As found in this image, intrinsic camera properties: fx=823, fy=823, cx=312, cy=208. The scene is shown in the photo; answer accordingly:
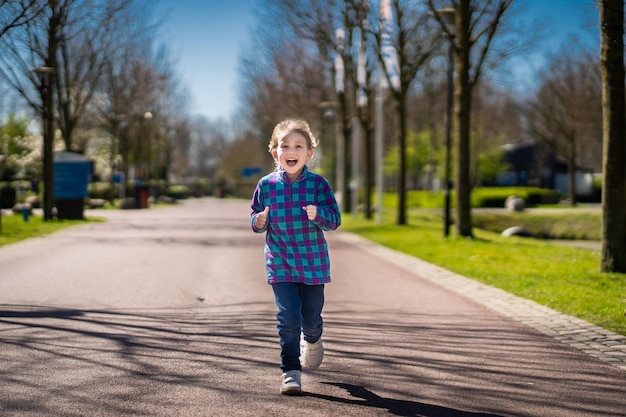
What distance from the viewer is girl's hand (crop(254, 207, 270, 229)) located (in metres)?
5.07

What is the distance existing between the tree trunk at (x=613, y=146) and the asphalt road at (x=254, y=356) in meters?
2.64

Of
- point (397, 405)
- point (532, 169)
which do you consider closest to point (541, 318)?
point (397, 405)

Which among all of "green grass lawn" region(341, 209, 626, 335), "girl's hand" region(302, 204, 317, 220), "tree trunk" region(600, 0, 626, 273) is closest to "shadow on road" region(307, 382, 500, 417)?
"girl's hand" region(302, 204, 317, 220)

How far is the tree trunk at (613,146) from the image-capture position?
37.1 ft

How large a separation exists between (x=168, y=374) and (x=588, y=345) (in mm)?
3510

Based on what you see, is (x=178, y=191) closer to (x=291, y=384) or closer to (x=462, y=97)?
(x=462, y=97)

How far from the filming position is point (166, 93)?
183 feet

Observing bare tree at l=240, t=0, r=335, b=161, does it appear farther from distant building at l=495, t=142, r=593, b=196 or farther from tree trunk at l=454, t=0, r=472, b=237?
distant building at l=495, t=142, r=593, b=196

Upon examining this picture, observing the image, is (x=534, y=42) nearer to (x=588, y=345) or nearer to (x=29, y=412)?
(x=588, y=345)

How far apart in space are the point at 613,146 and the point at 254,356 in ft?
24.3

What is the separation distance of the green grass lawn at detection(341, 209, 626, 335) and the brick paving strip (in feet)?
0.58

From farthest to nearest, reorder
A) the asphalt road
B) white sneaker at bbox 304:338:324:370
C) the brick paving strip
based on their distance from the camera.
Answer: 1. the brick paving strip
2. white sneaker at bbox 304:338:324:370
3. the asphalt road

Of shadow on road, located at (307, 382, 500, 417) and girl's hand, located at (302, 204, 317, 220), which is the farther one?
girl's hand, located at (302, 204, 317, 220)

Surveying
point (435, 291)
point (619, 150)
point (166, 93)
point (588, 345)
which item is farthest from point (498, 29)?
point (166, 93)
